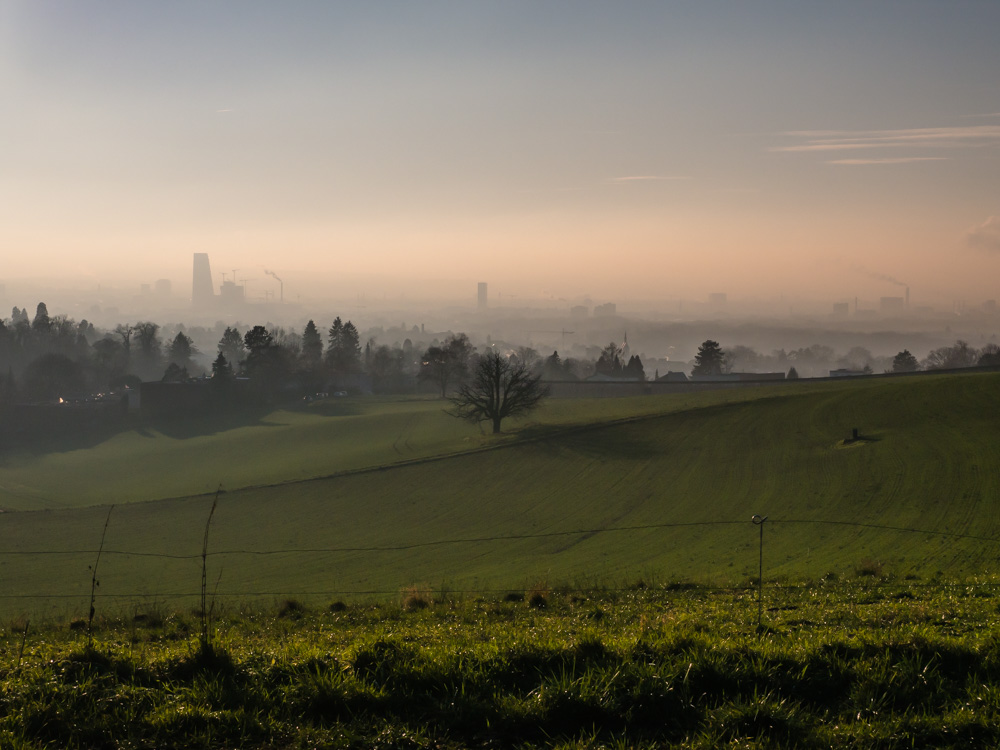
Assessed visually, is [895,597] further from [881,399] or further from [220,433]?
[220,433]

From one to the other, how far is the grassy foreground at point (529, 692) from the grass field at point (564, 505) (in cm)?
1340

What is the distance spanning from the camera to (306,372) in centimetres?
12569

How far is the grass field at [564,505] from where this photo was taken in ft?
94.9

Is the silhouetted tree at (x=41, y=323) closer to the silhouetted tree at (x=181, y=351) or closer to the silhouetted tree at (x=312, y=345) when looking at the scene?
the silhouetted tree at (x=181, y=351)

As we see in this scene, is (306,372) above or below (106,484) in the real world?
above

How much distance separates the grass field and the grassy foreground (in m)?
13.4

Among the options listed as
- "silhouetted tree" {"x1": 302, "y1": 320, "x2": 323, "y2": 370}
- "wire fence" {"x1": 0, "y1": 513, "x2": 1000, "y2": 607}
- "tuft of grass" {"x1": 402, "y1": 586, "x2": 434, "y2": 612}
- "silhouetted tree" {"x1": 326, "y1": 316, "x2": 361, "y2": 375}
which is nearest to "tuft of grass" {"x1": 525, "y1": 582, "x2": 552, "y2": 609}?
"tuft of grass" {"x1": 402, "y1": 586, "x2": 434, "y2": 612}

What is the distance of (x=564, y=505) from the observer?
141 ft

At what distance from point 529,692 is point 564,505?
122ft

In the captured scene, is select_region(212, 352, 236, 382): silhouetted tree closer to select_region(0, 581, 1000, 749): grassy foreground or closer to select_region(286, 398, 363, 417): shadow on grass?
select_region(286, 398, 363, 417): shadow on grass

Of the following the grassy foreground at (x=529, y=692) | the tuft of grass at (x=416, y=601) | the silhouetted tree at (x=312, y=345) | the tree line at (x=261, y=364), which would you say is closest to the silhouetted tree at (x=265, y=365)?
the tree line at (x=261, y=364)

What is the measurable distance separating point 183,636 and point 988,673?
10.5 meters

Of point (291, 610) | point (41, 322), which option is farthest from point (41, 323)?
point (291, 610)

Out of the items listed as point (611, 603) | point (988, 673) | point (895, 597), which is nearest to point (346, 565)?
point (611, 603)
